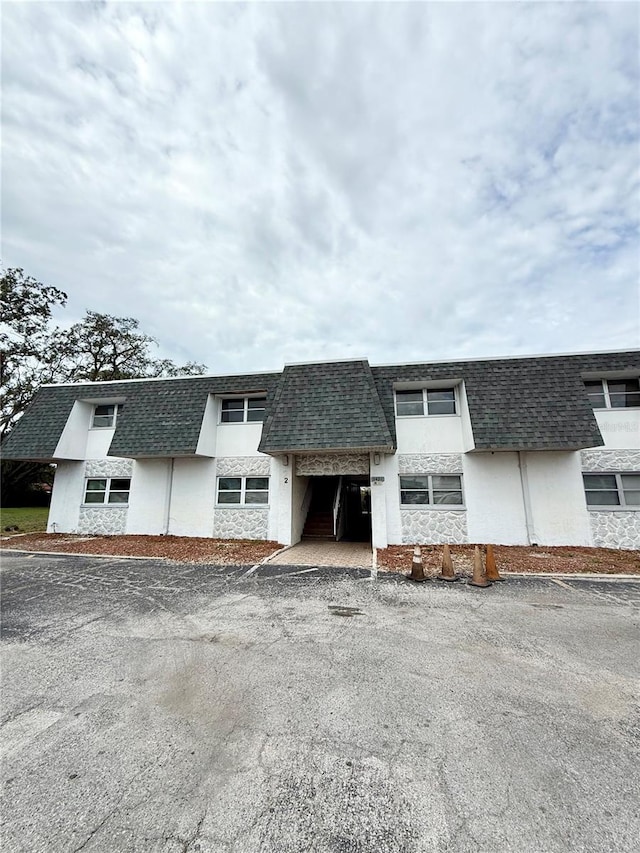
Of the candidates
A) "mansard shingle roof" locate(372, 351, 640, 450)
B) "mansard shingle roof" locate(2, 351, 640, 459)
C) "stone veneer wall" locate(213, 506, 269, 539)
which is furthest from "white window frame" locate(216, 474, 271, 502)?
"mansard shingle roof" locate(372, 351, 640, 450)

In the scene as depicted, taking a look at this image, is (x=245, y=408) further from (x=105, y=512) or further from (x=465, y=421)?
(x=465, y=421)

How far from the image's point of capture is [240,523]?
43.3 feet

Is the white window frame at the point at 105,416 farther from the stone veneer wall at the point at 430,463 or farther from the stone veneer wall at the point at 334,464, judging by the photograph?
the stone veneer wall at the point at 430,463

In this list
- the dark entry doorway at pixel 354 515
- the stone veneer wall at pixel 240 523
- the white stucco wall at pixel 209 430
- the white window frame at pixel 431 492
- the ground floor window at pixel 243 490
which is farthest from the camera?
the dark entry doorway at pixel 354 515

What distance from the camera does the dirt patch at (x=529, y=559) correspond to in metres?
8.78

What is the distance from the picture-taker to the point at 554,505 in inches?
448

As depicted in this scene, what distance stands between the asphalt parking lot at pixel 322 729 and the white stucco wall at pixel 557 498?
551 cm

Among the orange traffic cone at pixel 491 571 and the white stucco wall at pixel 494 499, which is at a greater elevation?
the white stucco wall at pixel 494 499

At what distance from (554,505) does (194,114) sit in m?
15.6

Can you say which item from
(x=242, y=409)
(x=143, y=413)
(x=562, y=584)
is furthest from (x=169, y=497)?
(x=562, y=584)

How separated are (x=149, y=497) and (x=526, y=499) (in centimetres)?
1368

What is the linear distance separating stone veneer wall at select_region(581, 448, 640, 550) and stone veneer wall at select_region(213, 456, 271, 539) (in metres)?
10.8

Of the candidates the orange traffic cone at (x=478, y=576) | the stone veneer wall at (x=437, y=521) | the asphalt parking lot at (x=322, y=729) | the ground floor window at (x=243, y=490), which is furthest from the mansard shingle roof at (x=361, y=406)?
the asphalt parking lot at (x=322, y=729)

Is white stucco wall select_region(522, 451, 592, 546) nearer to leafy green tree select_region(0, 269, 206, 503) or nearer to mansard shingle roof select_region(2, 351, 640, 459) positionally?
mansard shingle roof select_region(2, 351, 640, 459)
